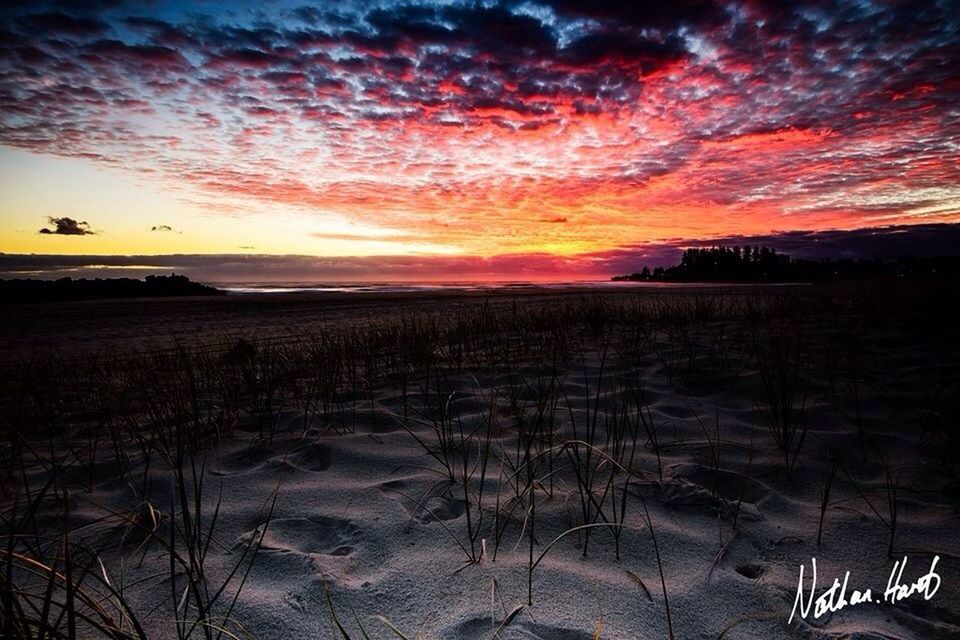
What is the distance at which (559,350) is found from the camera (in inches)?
197

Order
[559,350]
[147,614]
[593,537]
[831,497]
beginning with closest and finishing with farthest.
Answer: [147,614] < [593,537] < [831,497] < [559,350]

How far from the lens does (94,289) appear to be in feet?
73.9

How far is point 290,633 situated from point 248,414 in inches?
92.5

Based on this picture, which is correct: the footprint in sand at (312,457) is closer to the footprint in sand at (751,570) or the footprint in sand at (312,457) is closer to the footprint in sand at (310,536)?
the footprint in sand at (310,536)

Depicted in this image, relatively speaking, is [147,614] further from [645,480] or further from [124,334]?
[124,334]

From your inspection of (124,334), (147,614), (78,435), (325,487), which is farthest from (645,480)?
(124,334)

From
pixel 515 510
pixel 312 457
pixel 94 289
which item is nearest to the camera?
pixel 515 510

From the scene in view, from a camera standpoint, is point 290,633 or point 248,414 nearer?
point 290,633
